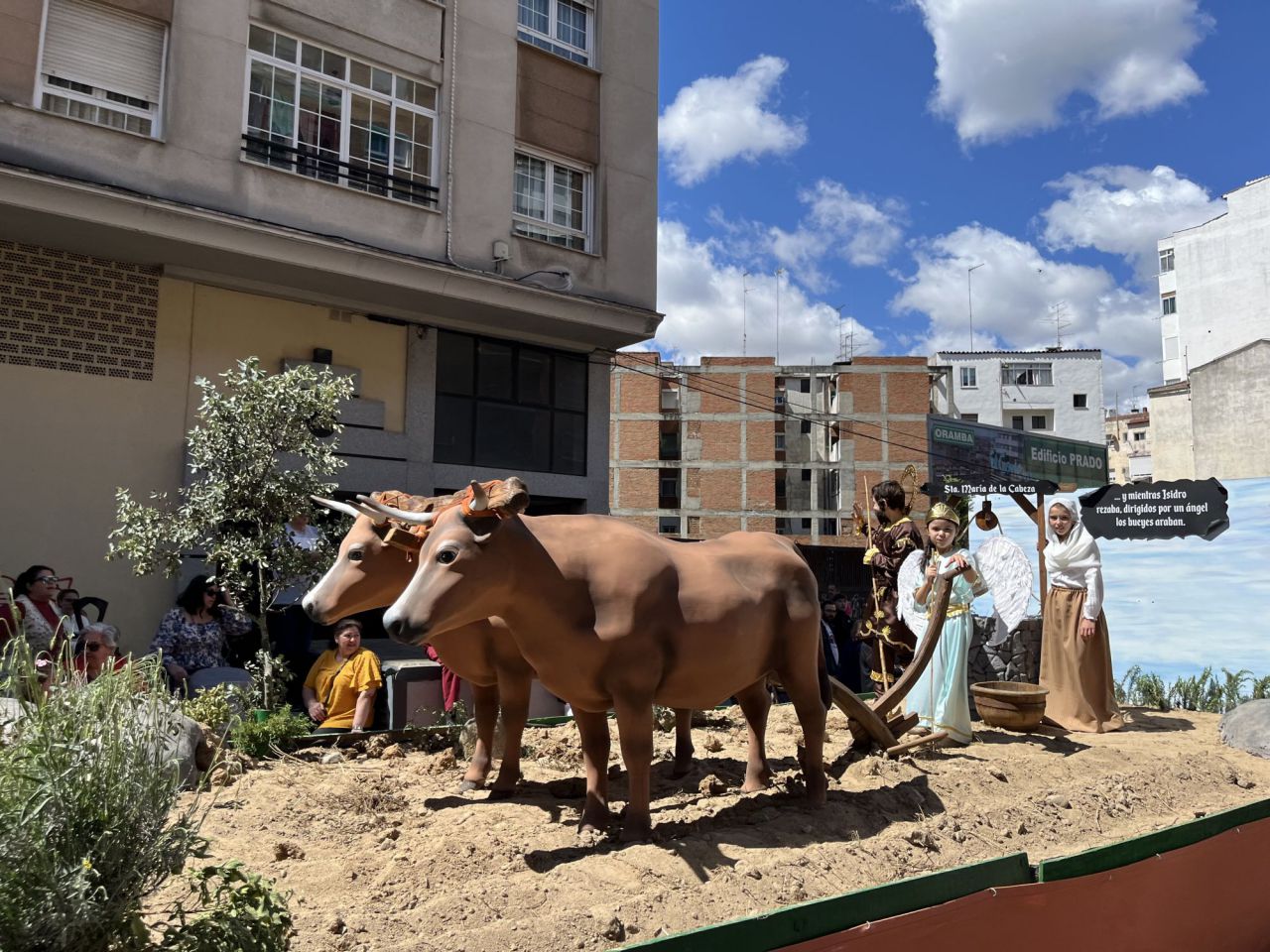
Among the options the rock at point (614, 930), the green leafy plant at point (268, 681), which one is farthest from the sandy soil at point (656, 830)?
the green leafy plant at point (268, 681)

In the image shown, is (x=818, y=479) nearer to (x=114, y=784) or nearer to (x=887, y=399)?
(x=887, y=399)

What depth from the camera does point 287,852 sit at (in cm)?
459

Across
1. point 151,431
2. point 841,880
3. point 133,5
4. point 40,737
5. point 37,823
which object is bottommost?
point 841,880

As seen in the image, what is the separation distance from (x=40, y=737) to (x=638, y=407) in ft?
154

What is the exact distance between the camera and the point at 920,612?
25.5 ft

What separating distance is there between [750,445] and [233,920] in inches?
1847

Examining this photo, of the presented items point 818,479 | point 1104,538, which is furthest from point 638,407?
point 1104,538

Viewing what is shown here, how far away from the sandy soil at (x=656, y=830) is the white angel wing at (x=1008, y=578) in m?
1.11

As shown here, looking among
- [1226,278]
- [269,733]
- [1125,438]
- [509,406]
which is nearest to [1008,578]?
[269,733]

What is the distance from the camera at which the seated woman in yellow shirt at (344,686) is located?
7535 millimetres

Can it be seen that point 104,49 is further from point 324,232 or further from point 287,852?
point 287,852

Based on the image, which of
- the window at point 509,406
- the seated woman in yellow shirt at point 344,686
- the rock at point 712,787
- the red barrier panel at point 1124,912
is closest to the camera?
the red barrier panel at point 1124,912

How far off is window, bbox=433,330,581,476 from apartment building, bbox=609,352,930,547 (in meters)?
32.2

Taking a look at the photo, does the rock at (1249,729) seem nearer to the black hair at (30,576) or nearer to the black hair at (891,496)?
the black hair at (891,496)
